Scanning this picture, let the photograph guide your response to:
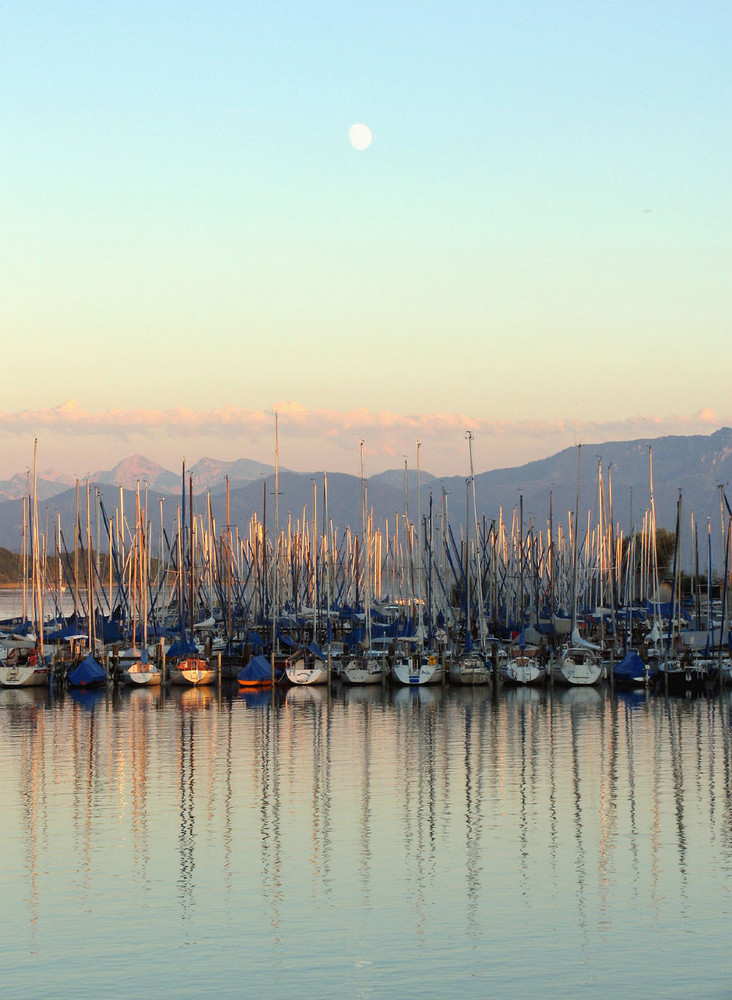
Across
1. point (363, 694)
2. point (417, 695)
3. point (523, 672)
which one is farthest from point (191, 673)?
point (523, 672)

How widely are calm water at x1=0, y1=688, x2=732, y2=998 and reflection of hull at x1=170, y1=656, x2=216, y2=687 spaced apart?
17525 mm

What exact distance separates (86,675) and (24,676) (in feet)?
10.8

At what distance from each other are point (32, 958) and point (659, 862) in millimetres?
13371

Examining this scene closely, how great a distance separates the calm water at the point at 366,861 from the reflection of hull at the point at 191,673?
17.5 metres

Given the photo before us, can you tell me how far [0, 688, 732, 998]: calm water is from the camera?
2150 centimetres

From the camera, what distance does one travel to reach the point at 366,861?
96.9 ft

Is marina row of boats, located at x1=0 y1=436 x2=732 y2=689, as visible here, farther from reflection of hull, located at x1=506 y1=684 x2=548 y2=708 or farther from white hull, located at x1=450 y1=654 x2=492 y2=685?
Result: reflection of hull, located at x1=506 y1=684 x2=548 y2=708

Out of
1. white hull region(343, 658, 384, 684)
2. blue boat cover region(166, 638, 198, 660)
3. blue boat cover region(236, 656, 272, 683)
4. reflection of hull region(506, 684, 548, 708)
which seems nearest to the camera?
reflection of hull region(506, 684, 548, 708)

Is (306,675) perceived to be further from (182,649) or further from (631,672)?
(631,672)

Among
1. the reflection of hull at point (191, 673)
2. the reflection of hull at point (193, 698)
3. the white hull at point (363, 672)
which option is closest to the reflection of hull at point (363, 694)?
the white hull at point (363, 672)

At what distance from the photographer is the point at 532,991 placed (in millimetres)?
20172

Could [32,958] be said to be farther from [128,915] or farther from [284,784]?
[284,784]

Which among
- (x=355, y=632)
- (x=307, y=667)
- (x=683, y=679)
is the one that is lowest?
(x=683, y=679)

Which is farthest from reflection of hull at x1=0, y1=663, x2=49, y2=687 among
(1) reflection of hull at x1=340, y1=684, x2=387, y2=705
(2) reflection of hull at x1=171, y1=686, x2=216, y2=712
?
(1) reflection of hull at x1=340, y1=684, x2=387, y2=705
